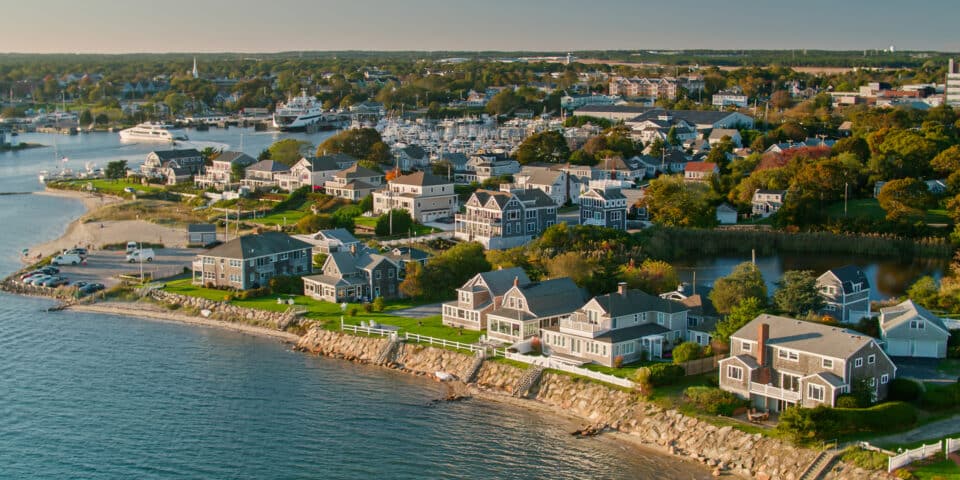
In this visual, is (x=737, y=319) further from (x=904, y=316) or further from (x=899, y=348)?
(x=904, y=316)

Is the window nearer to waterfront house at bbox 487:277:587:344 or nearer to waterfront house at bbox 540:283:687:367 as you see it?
waterfront house at bbox 540:283:687:367

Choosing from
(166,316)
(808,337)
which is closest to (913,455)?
(808,337)

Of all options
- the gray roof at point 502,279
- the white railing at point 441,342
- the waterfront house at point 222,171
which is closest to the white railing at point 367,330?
the white railing at point 441,342

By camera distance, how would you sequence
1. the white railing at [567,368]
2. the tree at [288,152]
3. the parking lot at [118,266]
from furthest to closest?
the tree at [288,152]
the parking lot at [118,266]
the white railing at [567,368]

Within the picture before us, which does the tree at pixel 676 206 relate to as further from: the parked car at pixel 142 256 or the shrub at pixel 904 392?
the shrub at pixel 904 392

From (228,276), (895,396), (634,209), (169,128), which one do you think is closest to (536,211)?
(634,209)

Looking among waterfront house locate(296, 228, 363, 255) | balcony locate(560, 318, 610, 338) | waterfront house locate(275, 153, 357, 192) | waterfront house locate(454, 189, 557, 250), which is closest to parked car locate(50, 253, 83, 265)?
waterfront house locate(296, 228, 363, 255)

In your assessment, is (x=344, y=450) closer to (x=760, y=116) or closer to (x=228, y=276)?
(x=228, y=276)
